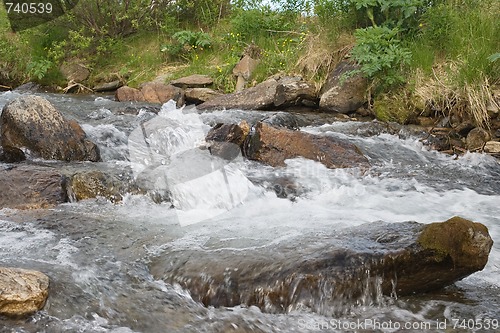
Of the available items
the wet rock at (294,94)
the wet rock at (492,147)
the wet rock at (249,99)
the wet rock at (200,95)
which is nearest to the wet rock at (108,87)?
the wet rock at (200,95)

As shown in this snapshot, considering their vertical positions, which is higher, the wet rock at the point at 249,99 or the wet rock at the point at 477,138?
the wet rock at the point at 249,99

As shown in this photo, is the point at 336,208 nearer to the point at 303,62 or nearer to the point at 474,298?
the point at 474,298

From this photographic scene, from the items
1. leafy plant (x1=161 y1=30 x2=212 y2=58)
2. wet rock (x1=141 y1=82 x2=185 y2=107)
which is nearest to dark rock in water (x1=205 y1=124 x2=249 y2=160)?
wet rock (x1=141 y1=82 x2=185 y2=107)

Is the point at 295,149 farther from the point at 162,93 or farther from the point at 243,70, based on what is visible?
the point at 162,93

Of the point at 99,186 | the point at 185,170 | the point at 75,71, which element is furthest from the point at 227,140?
the point at 75,71

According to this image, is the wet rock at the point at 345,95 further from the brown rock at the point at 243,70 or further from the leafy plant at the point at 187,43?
Answer: the leafy plant at the point at 187,43

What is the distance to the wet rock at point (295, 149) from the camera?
5.02 m

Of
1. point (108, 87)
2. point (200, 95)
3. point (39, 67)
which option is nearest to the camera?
point (200, 95)

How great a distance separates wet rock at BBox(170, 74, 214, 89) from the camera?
8836 mm

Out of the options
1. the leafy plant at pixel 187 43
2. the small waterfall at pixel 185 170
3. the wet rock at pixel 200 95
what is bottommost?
the small waterfall at pixel 185 170

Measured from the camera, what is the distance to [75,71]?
34.9 ft

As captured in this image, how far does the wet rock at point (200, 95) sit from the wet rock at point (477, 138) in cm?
397

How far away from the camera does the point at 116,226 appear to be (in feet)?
11.0

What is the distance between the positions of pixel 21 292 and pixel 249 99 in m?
5.61
